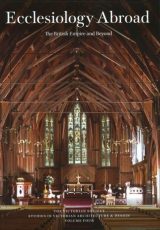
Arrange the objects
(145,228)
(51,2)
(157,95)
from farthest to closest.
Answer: (157,95), (51,2), (145,228)

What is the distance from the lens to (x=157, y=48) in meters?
35.6

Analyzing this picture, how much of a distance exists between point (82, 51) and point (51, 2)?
1406cm

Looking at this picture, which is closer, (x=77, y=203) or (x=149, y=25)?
(x=149, y=25)

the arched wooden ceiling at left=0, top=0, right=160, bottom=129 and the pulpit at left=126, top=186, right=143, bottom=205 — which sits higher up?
the arched wooden ceiling at left=0, top=0, right=160, bottom=129

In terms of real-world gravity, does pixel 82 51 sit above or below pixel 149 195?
above

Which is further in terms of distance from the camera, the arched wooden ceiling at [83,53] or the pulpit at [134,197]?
the pulpit at [134,197]

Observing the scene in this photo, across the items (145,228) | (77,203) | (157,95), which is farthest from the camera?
(157,95)

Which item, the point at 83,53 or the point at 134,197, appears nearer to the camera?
the point at 83,53

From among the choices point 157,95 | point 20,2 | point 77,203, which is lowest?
point 77,203

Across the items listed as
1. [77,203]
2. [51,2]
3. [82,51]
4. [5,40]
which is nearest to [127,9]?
[51,2]

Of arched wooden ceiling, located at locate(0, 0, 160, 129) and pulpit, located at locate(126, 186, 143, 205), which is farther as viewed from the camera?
pulpit, located at locate(126, 186, 143, 205)

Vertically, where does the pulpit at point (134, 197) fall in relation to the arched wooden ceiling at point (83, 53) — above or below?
below

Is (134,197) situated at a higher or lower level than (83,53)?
lower

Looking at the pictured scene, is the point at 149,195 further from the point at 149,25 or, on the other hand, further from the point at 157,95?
the point at 149,25
